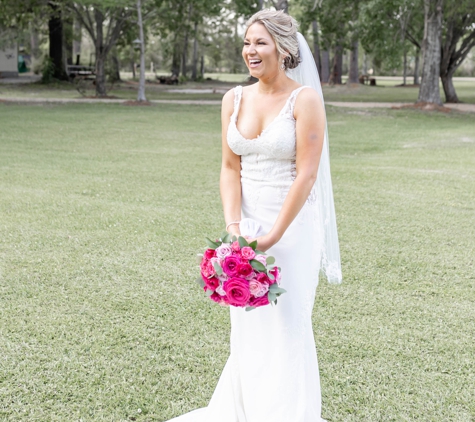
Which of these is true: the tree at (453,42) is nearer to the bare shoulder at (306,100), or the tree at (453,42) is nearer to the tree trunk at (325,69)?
the tree trunk at (325,69)

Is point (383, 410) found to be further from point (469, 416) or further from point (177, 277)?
point (177, 277)

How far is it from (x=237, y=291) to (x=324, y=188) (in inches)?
45.1

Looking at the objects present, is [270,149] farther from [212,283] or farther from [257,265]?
[212,283]

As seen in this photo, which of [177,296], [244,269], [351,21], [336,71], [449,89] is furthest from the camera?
[336,71]

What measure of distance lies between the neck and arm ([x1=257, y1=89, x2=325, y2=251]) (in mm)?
139

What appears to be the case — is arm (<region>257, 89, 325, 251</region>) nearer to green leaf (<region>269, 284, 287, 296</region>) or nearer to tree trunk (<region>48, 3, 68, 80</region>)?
green leaf (<region>269, 284, 287, 296</region>)

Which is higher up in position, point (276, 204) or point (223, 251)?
point (276, 204)

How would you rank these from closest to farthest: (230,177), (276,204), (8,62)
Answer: (276,204)
(230,177)
(8,62)

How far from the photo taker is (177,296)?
5.52 metres

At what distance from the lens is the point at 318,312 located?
17.1ft

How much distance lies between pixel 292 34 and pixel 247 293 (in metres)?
1.24

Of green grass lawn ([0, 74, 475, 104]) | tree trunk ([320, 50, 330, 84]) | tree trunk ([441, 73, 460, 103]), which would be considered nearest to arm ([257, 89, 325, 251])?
green grass lawn ([0, 74, 475, 104])

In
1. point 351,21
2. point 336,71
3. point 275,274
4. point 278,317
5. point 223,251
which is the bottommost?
point 278,317

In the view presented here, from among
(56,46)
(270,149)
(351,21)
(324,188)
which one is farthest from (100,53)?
(270,149)
